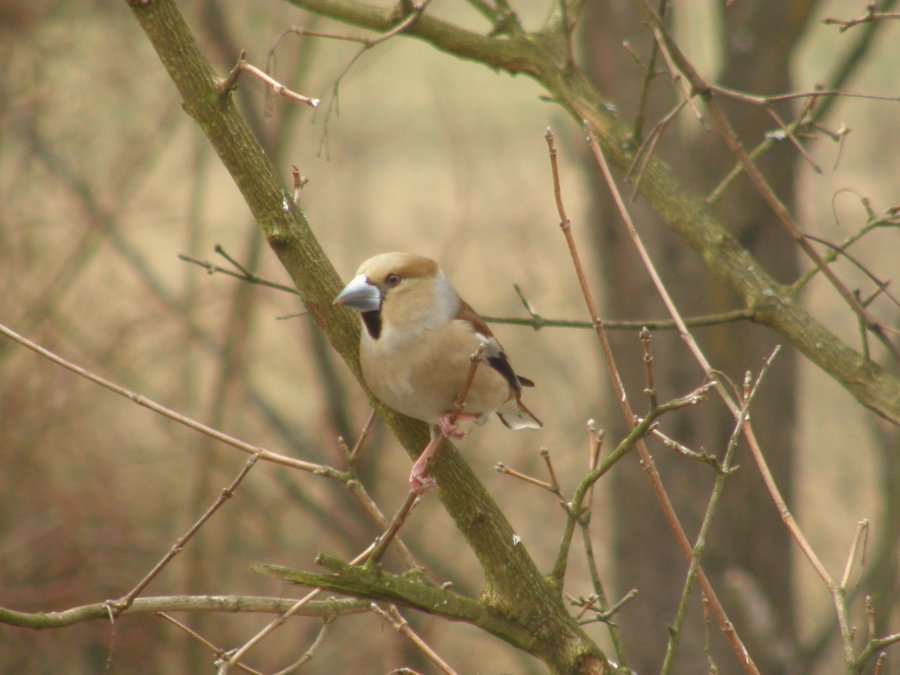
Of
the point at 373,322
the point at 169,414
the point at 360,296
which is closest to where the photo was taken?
the point at 169,414

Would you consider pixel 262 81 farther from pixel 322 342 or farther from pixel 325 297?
pixel 322 342

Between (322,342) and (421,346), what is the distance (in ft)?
13.0

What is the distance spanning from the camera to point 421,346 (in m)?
2.49

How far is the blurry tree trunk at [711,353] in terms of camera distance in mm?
4906

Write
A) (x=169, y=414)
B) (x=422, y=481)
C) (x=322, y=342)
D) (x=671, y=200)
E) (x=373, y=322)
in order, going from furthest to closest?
(x=322, y=342) < (x=671, y=200) < (x=373, y=322) < (x=422, y=481) < (x=169, y=414)

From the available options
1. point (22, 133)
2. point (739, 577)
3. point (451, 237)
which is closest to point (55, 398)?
point (22, 133)

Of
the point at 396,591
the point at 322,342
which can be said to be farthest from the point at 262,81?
the point at 322,342

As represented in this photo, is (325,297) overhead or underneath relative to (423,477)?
overhead

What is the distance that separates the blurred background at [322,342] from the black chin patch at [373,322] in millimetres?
1823

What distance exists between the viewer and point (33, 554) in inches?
223

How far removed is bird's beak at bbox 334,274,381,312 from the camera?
2199 millimetres

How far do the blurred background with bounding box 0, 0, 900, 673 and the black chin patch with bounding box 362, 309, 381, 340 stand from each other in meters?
1.82

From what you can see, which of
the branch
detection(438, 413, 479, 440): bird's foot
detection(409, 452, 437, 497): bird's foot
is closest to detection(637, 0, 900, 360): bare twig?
detection(438, 413, 479, 440): bird's foot

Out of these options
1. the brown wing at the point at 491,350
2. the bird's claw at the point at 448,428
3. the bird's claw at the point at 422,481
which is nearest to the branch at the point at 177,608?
the bird's claw at the point at 422,481
